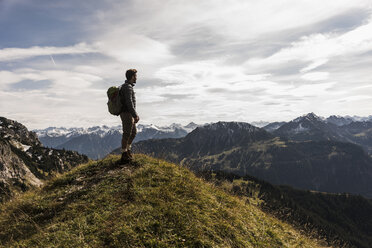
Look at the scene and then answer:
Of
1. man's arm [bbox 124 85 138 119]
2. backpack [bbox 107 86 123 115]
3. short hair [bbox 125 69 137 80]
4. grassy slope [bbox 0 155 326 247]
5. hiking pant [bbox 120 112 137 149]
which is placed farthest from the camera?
short hair [bbox 125 69 137 80]

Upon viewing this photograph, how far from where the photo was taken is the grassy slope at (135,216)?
249 inches

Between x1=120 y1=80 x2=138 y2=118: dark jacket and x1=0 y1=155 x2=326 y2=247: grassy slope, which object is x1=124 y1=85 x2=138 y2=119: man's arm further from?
x1=0 y1=155 x2=326 y2=247: grassy slope

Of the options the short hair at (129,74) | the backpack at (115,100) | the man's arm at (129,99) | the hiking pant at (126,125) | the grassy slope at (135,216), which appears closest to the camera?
the grassy slope at (135,216)

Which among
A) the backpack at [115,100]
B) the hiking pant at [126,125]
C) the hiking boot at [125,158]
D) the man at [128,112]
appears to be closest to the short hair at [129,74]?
the man at [128,112]

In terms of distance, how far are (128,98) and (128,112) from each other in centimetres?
94

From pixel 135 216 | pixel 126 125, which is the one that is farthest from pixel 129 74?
pixel 135 216

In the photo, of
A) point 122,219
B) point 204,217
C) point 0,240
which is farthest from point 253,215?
point 0,240

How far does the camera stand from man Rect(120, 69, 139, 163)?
1126 centimetres

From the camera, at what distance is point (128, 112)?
11703 millimetres

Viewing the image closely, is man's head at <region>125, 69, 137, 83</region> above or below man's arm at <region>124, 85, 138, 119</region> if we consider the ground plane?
above

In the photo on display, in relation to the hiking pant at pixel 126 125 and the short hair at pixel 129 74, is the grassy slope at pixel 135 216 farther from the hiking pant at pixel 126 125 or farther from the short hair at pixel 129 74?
the short hair at pixel 129 74

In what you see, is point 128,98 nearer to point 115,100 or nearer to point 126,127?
point 115,100

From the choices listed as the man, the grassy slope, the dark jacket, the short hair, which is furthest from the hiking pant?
the short hair

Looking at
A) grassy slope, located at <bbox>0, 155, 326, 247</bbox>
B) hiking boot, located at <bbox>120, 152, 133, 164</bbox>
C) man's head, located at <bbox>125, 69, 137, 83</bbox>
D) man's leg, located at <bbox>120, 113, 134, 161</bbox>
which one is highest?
man's head, located at <bbox>125, 69, 137, 83</bbox>
